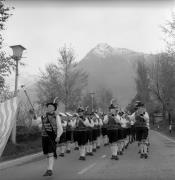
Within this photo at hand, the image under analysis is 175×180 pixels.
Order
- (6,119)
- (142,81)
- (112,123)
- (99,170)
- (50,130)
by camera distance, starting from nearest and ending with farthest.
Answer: (6,119), (50,130), (99,170), (112,123), (142,81)

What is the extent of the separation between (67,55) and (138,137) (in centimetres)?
1884

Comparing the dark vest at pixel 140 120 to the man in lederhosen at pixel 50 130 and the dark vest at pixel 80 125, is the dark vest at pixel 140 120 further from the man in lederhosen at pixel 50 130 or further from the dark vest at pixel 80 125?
the man in lederhosen at pixel 50 130

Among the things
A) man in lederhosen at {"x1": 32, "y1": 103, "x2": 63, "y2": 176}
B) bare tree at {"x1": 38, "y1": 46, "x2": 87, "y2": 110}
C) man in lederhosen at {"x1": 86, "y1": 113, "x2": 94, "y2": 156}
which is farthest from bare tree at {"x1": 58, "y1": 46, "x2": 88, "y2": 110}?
man in lederhosen at {"x1": 32, "y1": 103, "x2": 63, "y2": 176}

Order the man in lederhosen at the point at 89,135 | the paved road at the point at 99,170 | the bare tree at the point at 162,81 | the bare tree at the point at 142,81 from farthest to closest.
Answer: the bare tree at the point at 142,81
the bare tree at the point at 162,81
the man in lederhosen at the point at 89,135
the paved road at the point at 99,170

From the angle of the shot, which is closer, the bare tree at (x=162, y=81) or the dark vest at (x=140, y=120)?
the dark vest at (x=140, y=120)

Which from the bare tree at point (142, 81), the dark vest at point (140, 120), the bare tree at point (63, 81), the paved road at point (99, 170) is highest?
the bare tree at point (142, 81)

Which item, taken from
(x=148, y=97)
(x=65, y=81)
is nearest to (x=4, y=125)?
(x=65, y=81)

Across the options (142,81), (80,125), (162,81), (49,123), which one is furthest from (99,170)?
(142,81)

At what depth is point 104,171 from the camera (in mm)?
12523

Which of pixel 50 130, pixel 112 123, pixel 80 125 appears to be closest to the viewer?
pixel 50 130

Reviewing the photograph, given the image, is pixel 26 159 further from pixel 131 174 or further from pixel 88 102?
pixel 88 102

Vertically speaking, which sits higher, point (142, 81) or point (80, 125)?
point (142, 81)

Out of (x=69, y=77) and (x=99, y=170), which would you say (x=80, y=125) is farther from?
(x=69, y=77)

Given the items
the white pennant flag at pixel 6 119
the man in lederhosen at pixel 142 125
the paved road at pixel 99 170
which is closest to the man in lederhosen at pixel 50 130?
the paved road at pixel 99 170
